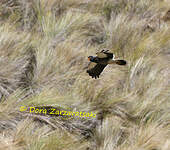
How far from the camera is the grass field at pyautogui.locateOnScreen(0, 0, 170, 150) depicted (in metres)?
2.44

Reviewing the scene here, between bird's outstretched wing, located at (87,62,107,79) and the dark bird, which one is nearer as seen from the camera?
the dark bird

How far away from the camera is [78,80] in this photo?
9.65ft

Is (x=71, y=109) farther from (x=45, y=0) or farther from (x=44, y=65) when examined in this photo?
(x=45, y=0)

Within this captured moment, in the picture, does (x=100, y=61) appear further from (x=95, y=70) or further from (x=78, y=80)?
(x=78, y=80)

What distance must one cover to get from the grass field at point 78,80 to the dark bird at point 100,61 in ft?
0.58

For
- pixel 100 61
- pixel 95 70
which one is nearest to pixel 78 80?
pixel 95 70

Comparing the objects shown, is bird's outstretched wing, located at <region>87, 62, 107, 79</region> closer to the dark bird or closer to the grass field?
the dark bird

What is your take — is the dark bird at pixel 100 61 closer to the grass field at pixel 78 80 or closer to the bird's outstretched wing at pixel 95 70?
the bird's outstretched wing at pixel 95 70

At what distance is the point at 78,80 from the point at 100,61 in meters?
0.58

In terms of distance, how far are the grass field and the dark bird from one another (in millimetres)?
176

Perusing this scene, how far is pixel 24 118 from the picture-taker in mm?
2539

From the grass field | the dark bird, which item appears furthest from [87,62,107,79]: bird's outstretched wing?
the grass field

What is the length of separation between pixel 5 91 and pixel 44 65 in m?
0.54

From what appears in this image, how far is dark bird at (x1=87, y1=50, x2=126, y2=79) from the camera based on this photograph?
2.41 metres
